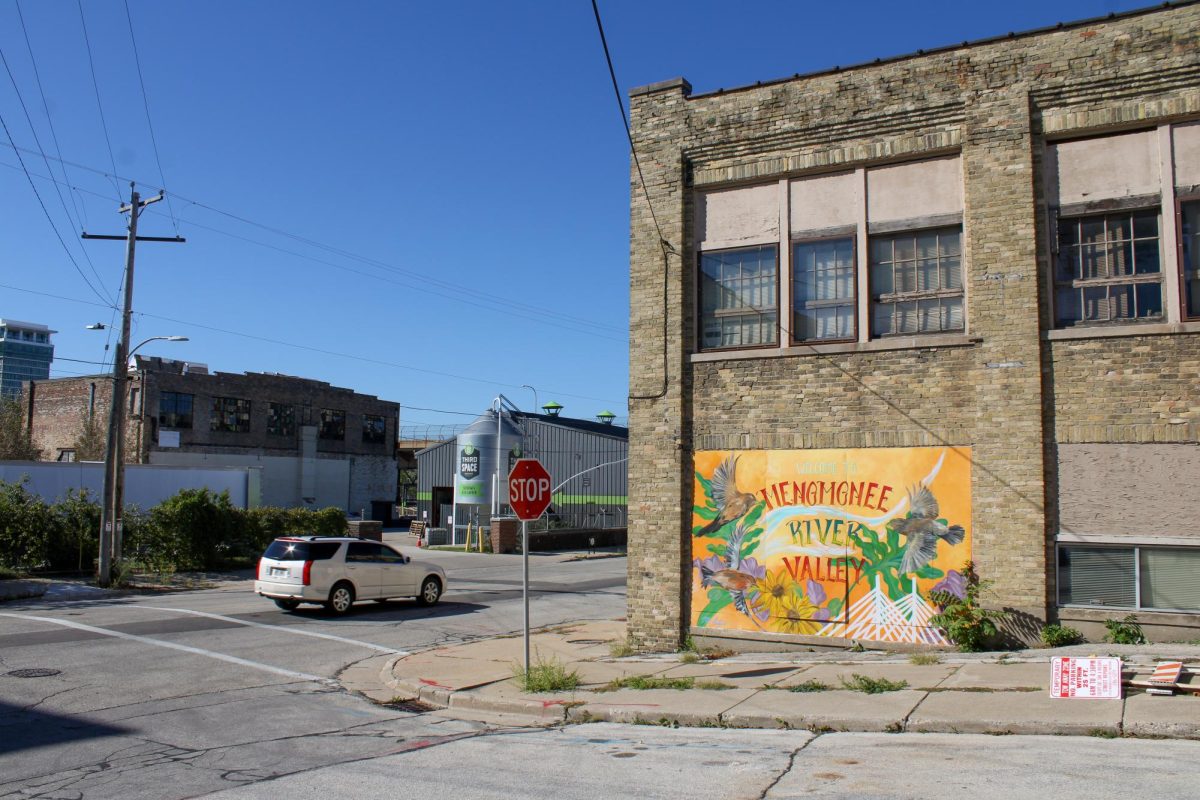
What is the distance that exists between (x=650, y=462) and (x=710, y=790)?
7.61 metres

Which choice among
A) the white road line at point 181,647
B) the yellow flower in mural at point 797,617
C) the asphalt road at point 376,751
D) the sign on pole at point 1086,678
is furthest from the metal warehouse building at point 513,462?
the sign on pole at point 1086,678

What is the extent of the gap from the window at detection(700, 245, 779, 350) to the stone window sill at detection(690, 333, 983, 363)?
24 centimetres

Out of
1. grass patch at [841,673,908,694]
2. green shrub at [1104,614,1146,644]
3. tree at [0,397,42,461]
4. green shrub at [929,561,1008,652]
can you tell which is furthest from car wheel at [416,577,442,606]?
tree at [0,397,42,461]

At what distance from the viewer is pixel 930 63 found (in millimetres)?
13008

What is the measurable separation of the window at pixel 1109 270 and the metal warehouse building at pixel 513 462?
121 feet

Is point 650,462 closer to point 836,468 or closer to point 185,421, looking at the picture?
point 836,468

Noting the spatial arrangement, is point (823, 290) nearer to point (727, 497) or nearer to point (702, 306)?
point (702, 306)

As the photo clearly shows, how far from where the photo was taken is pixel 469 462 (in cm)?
4897

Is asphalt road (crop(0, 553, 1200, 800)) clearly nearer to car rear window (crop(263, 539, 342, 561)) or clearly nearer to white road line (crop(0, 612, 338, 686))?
white road line (crop(0, 612, 338, 686))

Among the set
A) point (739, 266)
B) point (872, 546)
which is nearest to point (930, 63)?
point (739, 266)

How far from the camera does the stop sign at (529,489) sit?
1191 centimetres

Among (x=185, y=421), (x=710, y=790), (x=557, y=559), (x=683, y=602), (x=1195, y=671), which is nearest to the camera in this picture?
(x=710, y=790)

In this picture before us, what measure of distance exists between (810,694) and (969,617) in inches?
109

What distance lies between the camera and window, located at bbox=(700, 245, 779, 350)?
558 inches
